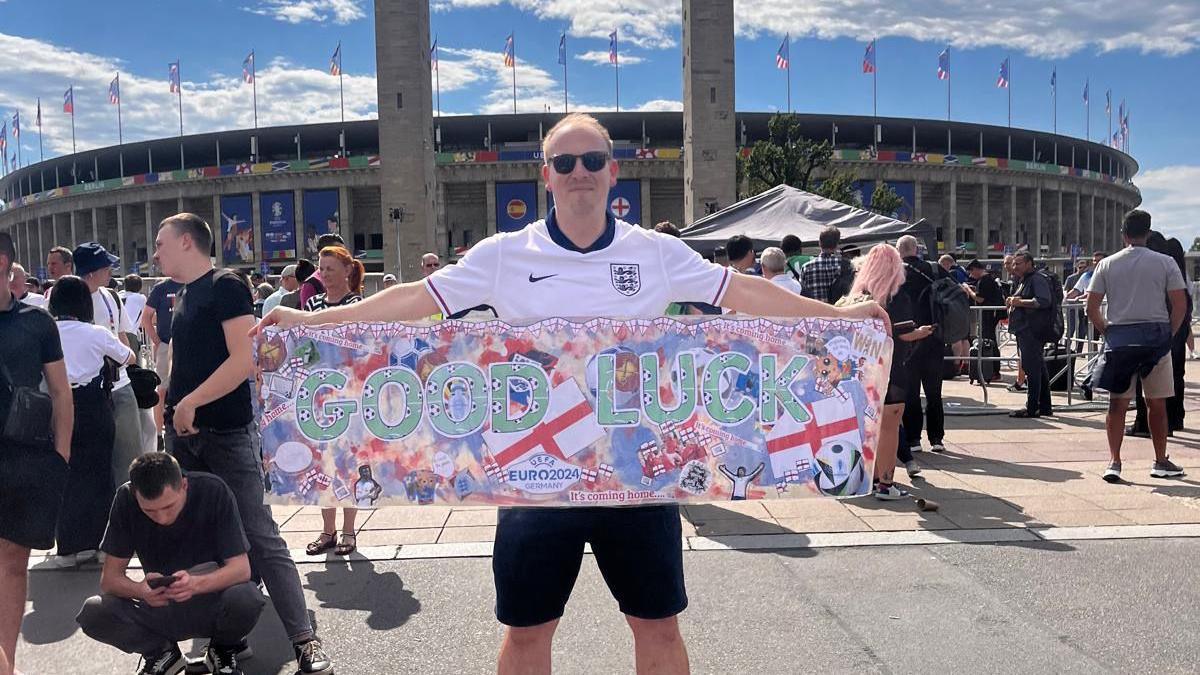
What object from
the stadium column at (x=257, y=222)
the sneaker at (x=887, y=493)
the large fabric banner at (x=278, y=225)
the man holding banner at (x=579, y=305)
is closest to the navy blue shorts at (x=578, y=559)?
the man holding banner at (x=579, y=305)

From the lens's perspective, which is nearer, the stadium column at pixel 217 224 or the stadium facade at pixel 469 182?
the stadium facade at pixel 469 182

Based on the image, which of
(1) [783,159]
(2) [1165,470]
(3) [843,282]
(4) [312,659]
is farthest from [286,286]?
(1) [783,159]

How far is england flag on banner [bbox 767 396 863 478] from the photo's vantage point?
268 centimetres

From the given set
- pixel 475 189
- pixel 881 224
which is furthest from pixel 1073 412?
pixel 475 189

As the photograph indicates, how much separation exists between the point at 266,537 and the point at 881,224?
30.8 feet

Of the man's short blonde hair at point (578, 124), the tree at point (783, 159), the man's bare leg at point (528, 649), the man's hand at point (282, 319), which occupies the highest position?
the tree at point (783, 159)

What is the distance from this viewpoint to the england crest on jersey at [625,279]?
258 cm


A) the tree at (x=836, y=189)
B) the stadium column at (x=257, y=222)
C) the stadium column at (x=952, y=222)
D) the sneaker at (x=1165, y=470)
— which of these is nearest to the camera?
the sneaker at (x=1165, y=470)

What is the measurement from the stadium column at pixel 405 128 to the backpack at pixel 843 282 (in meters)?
41.2

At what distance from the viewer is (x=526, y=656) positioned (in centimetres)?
254

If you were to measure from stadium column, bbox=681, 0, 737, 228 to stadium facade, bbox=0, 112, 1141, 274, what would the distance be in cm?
1027

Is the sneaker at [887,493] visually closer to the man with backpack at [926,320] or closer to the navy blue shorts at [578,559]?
the man with backpack at [926,320]

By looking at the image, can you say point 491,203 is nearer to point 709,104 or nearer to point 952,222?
point 709,104

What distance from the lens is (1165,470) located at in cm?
728
